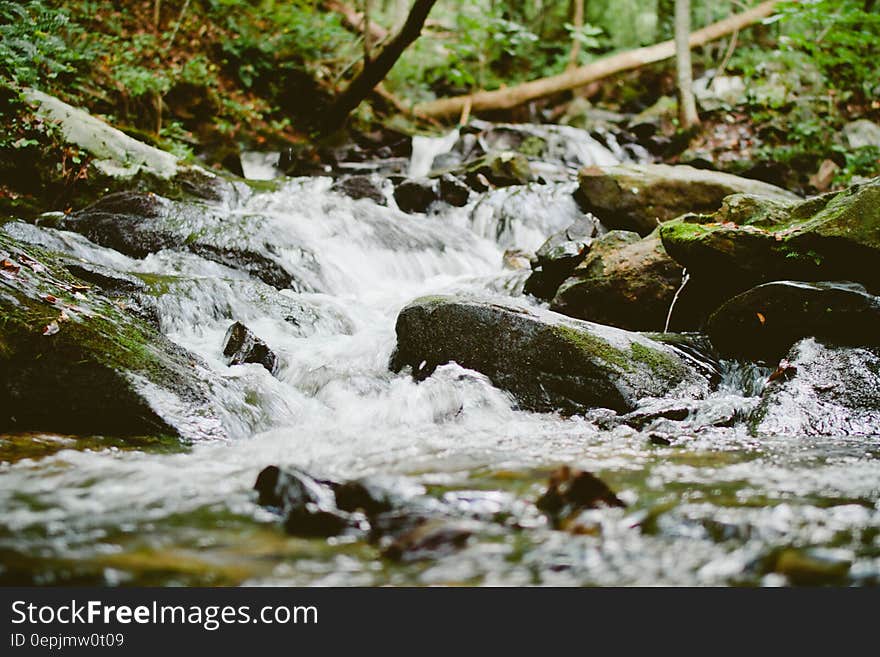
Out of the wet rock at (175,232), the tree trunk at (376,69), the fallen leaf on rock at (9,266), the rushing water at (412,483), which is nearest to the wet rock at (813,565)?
the rushing water at (412,483)

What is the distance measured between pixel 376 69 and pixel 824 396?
31.8ft

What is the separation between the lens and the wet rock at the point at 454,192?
1062 centimetres

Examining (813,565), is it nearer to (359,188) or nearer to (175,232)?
(175,232)

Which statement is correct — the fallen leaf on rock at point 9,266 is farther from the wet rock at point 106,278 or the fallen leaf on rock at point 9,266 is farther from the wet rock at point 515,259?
the wet rock at point 515,259

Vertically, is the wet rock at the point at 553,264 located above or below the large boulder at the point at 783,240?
below

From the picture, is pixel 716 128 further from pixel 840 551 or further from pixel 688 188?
pixel 840 551

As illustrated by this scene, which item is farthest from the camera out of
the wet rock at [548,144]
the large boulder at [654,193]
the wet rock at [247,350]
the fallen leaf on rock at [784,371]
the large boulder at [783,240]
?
the wet rock at [548,144]

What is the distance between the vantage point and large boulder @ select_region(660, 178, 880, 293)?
4.56 m

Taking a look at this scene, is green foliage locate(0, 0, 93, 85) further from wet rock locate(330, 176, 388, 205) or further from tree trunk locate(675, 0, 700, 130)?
tree trunk locate(675, 0, 700, 130)

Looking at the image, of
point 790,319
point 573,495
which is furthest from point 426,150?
point 573,495

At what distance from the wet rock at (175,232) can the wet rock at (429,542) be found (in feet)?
17.2

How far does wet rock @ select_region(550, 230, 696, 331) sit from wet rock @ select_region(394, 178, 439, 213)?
16.0ft

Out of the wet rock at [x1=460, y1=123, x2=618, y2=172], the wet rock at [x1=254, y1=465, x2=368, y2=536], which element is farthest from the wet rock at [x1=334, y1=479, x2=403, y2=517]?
the wet rock at [x1=460, y1=123, x2=618, y2=172]

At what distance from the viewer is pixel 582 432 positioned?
3.76 metres
